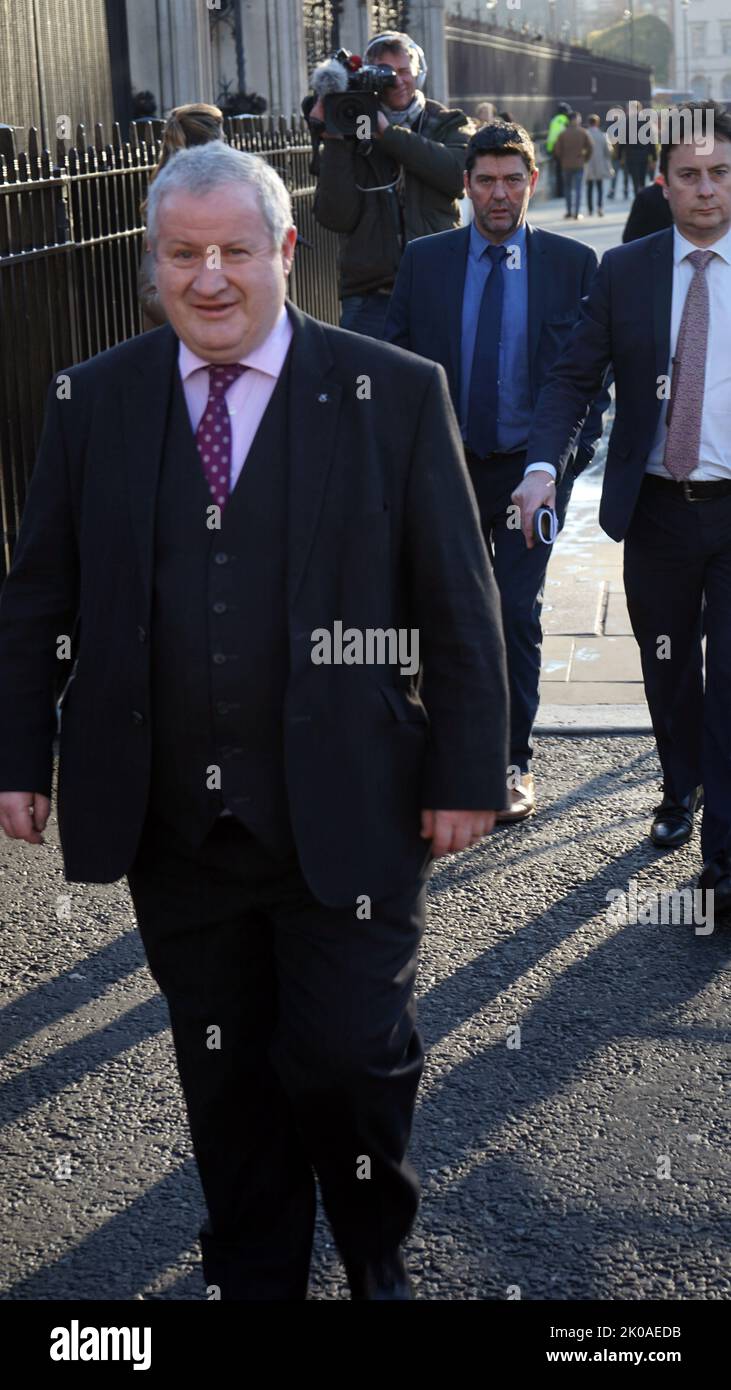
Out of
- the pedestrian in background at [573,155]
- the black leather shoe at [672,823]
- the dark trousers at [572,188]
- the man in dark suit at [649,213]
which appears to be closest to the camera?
the black leather shoe at [672,823]

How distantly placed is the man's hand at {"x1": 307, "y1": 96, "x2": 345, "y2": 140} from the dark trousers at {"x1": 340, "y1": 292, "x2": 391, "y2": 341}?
2.45 feet

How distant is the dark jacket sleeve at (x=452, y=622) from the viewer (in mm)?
2990

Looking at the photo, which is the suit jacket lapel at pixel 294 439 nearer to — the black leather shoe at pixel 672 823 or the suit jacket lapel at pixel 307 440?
the suit jacket lapel at pixel 307 440

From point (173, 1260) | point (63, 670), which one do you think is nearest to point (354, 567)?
point (63, 670)

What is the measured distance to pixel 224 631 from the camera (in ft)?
9.64

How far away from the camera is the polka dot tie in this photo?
2.99 m

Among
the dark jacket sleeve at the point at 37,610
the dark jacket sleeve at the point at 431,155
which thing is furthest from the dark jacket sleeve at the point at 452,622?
the dark jacket sleeve at the point at 431,155

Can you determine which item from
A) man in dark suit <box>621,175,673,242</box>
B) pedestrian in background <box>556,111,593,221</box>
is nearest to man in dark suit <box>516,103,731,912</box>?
man in dark suit <box>621,175,673,242</box>

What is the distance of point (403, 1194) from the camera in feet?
10.3

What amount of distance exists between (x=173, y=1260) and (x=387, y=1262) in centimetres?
55

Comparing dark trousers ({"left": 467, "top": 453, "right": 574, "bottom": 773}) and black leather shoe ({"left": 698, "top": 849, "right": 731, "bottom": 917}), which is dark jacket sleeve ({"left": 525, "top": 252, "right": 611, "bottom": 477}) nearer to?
dark trousers ({"left": 467, "top": 453, "right": 574, "bottom": 773})

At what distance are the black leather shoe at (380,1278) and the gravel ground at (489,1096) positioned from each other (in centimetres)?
23

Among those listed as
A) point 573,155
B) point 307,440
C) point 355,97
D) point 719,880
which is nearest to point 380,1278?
point 307,440

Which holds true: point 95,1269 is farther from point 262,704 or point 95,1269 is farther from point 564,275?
point 564,275
